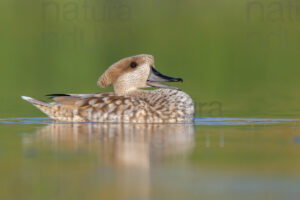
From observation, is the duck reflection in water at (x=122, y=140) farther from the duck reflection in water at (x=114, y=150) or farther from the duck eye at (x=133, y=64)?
the duck eye at (x=133, y=64)

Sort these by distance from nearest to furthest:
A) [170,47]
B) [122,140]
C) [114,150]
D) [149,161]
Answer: [149,161] → [114,150] → [122,140] → [170,47]

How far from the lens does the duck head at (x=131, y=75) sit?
12420 mm

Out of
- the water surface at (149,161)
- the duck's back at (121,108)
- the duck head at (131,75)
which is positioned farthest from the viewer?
the duck head at (131,75)

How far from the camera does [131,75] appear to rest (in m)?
12.5

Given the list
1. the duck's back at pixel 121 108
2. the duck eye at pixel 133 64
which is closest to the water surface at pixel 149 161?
the duck's back at pixel 121 108

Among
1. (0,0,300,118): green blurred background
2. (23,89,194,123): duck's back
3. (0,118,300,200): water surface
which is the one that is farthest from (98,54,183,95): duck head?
(0,118,300,200): water surface

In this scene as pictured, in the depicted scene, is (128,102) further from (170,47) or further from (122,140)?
(170,47)

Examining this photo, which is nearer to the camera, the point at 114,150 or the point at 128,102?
the point at 114,150

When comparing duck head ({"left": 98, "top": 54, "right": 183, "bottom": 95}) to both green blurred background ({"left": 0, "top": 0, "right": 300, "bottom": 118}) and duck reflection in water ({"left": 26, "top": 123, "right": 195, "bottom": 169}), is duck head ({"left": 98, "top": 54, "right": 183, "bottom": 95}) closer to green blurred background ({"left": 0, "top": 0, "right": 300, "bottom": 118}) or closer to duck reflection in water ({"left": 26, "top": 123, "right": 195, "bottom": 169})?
green blurred background ({"left": 0, "top": 0, "right": 300, "bottom": 118})

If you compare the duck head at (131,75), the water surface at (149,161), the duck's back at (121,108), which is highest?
the duck head at (131,75)

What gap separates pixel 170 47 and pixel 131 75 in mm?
16783

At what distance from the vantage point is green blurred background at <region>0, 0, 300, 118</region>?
16031 mm

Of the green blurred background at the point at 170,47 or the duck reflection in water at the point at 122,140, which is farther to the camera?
the green blurred background at the point at 170,47

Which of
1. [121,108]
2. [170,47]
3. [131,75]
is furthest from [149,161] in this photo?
A: [170,47]
